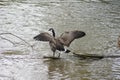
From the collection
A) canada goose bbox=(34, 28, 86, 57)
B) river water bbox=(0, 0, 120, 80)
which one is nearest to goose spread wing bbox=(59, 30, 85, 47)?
Answer: canada goose bbox=(34, 28, 86, 57)

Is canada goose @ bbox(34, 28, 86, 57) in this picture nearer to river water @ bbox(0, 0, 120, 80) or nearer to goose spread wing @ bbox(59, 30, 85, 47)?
goose spread wing @ bbox(59, 30, 85, 47)

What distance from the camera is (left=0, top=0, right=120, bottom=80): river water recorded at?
25.3 feet

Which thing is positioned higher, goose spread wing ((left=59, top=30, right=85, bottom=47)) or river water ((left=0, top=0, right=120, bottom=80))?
goose spread wing ((left=59, top=30, right=85, bottom=47))

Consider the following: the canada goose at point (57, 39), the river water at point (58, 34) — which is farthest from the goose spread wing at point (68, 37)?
the river water at point (58, 34)

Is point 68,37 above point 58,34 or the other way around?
above

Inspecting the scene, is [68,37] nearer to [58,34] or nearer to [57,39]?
[57,39]

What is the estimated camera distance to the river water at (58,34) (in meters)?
7.71

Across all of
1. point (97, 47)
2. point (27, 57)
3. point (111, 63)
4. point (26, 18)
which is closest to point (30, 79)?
point (27, 57)

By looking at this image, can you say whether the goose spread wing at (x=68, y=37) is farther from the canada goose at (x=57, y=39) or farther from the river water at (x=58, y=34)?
the river water at (x=58, y=34)

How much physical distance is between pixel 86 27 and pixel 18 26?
2006 mm

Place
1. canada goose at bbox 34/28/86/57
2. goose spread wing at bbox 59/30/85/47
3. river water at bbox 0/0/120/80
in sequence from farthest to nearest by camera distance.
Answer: goose spread wing at bbox 59/30/85/47, canada goose at bbox 34/28/86/57, river water at bbox 0/0/120/80

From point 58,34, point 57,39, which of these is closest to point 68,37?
point 57,39

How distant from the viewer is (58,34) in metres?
10.7

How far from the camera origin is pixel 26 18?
41.7ft
